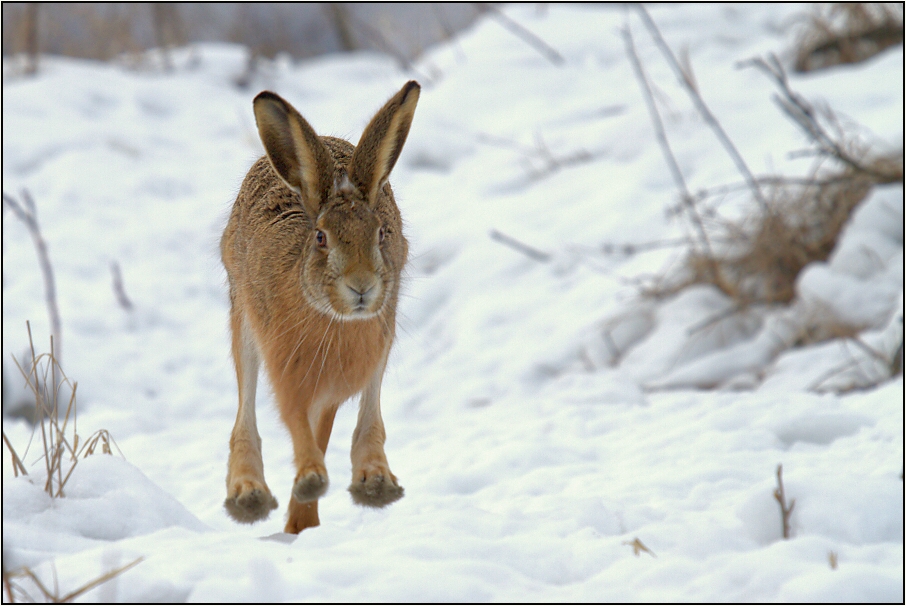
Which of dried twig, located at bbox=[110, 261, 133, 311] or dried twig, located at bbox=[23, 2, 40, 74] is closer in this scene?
dried twig, located at bbox=[110, 261, 133, 311]

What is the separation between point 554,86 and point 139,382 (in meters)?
6.36

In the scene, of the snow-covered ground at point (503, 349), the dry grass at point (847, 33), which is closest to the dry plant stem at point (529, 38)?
the snow-covered ground at point (503, 349)

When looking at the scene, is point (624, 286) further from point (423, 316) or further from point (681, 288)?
point (423, 316)

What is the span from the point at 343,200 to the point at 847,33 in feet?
25.6

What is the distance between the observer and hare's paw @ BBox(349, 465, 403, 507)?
3.13 meters

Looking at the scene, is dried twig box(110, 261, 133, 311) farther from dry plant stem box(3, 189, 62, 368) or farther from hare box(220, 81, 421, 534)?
hare box(220, 81, 421, 534)

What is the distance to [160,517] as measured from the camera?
3.24 metres

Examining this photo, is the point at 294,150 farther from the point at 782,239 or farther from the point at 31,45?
the point at 31,45

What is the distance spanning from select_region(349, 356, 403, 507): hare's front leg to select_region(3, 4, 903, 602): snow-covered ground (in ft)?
0.51

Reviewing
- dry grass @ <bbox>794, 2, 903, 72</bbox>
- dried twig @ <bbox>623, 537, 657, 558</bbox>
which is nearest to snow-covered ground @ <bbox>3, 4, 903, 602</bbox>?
dried twig @ <bbox>623, 537, 657, 558</bbox>

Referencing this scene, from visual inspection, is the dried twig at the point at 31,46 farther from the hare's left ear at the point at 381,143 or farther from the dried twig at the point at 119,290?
the hare's left ear at the point at 381,143

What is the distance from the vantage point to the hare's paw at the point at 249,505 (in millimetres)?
3012

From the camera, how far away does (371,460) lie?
3.28 m

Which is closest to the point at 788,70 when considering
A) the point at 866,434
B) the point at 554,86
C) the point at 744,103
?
the point at 744,103
